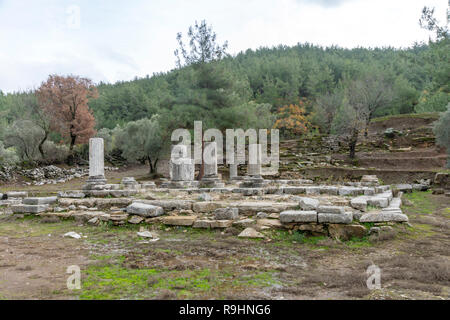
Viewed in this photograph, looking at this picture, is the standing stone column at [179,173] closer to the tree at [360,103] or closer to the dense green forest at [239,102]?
the dense green forest at [239,102]

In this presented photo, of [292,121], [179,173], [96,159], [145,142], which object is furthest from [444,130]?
[292,121]

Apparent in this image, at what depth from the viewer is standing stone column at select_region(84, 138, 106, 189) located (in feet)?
Result: 40.3

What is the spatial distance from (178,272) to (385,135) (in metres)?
31.4

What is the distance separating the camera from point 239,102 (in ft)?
73.3

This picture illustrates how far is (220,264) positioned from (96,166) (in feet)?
30.5

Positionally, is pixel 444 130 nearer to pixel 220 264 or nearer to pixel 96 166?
pixel 96 166

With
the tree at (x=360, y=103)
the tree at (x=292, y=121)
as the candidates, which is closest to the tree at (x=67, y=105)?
the tree at (x=292, y=121)

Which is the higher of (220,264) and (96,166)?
(96,166)

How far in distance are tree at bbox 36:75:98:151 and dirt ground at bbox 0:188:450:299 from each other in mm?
25810

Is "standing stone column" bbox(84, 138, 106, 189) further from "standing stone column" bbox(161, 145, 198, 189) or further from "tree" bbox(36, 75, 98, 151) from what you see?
"tree" bbox(36, 75, 98, 151)

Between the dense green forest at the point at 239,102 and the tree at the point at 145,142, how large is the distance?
0.09 meters

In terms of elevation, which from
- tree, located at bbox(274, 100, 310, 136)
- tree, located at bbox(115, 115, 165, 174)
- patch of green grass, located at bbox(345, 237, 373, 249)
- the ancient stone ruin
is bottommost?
patch of green grass, located at bbox(345, 237, 373, 249)

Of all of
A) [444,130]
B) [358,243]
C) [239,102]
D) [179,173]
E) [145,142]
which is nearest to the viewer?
[358,243]

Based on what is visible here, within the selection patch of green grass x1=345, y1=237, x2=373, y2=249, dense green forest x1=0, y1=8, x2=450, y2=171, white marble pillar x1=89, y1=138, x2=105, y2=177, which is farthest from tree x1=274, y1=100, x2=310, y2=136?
patch of green grass x1=345, y1=237, x2=373, y2=249
